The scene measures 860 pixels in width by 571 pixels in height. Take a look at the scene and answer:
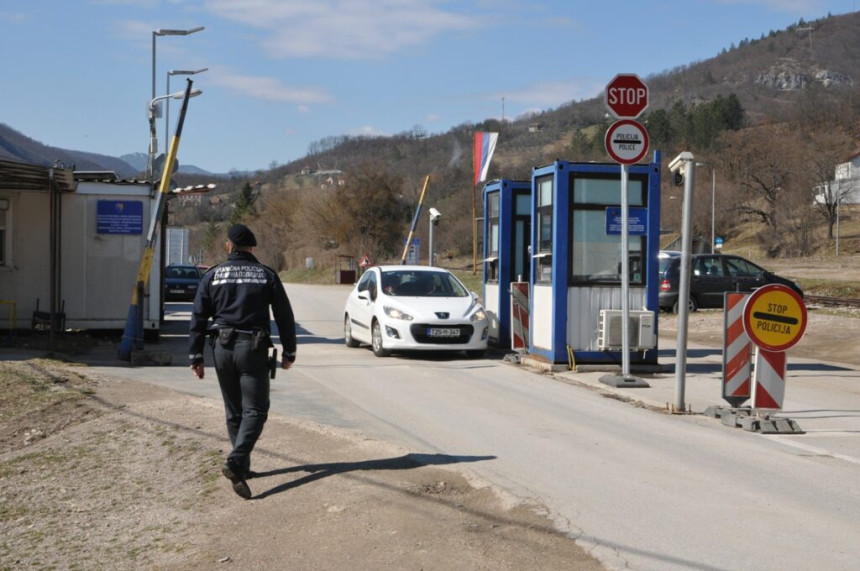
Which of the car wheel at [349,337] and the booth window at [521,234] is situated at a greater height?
the booth window at [521,234]

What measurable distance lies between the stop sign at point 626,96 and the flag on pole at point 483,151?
1247cm

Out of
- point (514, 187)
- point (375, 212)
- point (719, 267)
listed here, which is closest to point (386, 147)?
point (375, 212)

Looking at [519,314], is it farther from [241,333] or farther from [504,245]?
[241,333]

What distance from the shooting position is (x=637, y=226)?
15.2 meters

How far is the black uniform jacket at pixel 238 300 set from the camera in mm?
7102

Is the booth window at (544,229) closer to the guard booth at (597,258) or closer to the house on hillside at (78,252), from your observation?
the guard booth at (597,258)

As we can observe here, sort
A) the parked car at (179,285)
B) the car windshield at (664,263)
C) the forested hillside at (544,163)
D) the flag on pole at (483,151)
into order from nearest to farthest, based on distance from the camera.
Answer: the flag on pole at (483,151)
the car windshield at (664,263)
the parked car at (179,285)
the forested hillside at (544,163)

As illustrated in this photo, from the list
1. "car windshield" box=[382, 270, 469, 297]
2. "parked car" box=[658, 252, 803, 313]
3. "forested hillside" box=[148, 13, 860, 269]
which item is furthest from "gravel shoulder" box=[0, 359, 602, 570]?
"forested hillside" box=[148, 13, 860, 269]

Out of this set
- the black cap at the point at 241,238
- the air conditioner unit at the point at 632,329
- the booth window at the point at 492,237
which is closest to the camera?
the black cap at the point at 241,238

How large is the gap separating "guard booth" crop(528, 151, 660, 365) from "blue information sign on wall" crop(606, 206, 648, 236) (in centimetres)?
2

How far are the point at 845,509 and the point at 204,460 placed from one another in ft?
16.5

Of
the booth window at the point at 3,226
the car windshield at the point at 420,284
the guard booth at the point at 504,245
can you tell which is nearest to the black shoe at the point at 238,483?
the car windshield at the point at 420,284

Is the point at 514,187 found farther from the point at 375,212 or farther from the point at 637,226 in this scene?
the point at 375,212

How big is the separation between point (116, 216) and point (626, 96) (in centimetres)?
1078
